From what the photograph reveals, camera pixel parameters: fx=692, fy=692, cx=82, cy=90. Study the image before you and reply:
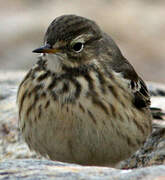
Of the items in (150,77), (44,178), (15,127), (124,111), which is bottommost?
(150,77)

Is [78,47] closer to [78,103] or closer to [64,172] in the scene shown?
[78,103]

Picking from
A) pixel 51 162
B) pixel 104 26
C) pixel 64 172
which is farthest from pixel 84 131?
pixel 104 26

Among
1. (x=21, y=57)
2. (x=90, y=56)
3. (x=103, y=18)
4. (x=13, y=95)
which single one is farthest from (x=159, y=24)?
(x=90, y=56)

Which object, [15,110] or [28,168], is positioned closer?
[28,168]

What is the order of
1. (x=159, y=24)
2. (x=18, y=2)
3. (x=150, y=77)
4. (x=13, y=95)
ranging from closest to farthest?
1. (x=13, y=95)
2. (x=150, y=77)
3. (x=159, y=24)
4. (x=18, y=2)

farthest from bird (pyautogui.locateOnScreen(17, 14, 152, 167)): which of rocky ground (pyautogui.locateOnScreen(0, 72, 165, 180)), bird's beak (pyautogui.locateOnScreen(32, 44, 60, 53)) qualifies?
rocky ground (pyautogui.locateOnScreen(0, 72, 165, 180))

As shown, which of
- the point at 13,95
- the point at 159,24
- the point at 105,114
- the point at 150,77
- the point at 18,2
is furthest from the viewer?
the point at 18,2

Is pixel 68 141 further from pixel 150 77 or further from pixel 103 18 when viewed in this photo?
pixel 103 18

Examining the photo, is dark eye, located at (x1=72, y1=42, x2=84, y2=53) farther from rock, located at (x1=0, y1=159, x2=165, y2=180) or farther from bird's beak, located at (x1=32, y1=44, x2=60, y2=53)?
rock, located at (x1=0, y1=159, x2=165, y2=180)
